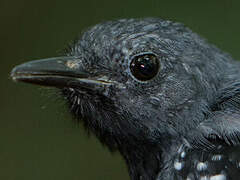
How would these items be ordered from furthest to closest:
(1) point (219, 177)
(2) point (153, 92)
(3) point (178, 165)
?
(2) point (153, 92) → (3) point (178, 165) → (1) point (219, 177)

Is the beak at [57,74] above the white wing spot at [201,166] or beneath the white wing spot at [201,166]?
above

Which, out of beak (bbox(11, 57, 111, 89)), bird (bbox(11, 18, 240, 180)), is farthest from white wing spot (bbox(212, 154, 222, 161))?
beak (bbox(11, 57, 111, 89))

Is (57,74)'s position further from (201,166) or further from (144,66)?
(201,166)

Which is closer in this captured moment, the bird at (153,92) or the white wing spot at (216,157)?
the white wing spot at (216,157)

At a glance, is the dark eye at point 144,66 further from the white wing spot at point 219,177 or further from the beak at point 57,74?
the white wing spot at point 219,177

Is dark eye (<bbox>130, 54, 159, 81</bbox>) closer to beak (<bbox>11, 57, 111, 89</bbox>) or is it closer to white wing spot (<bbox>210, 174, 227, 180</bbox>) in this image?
beak (<bbox>11, 57, 111, 89</bbox>)

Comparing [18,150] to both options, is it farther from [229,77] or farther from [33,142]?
[229,77]

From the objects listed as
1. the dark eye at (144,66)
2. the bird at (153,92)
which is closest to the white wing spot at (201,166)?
the bird at (153,92)

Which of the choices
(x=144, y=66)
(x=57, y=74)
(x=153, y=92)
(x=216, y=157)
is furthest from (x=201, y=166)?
(x=57, y=74)

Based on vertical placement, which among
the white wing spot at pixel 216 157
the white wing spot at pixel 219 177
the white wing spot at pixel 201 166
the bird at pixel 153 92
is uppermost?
the bird at pixel 153 92
